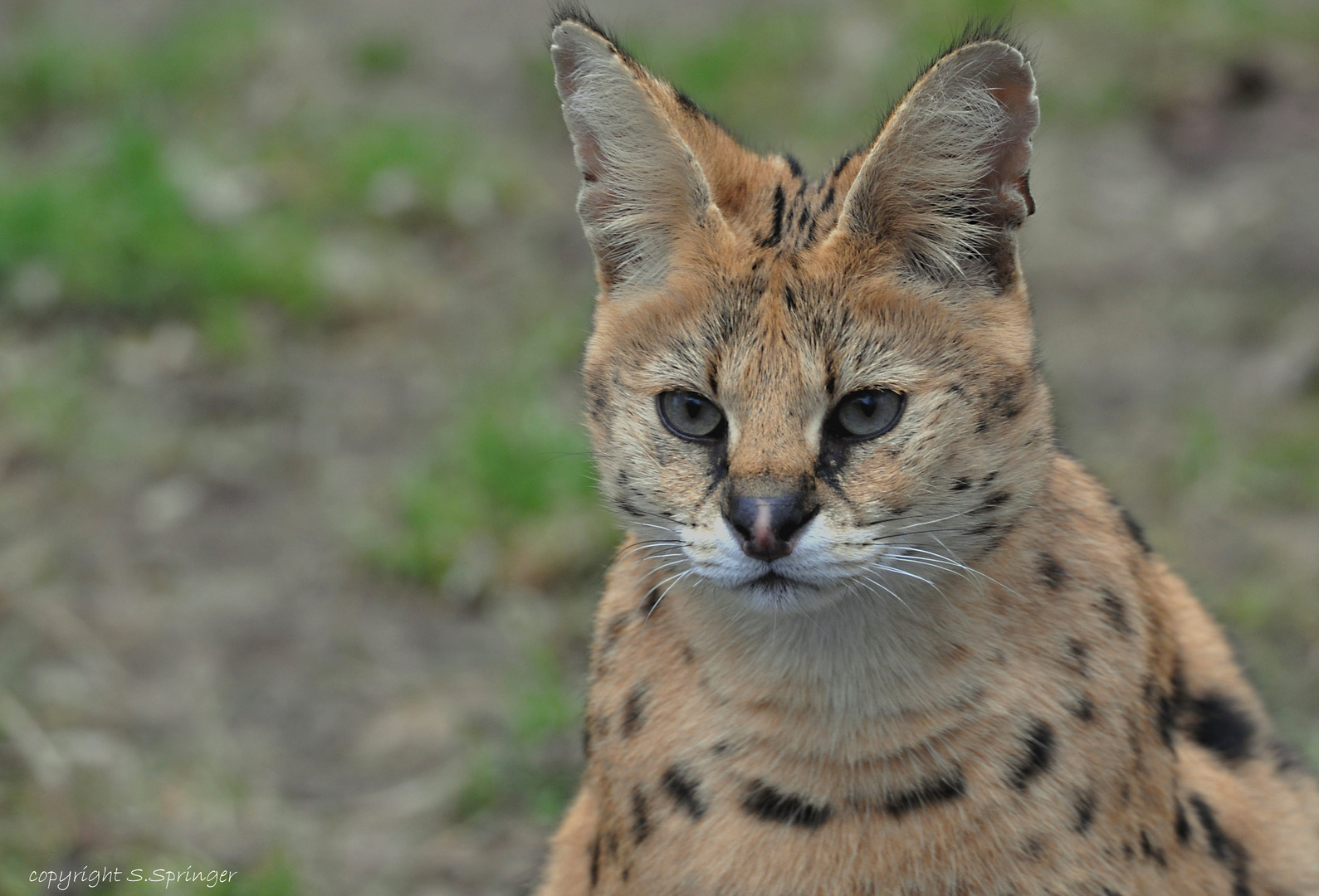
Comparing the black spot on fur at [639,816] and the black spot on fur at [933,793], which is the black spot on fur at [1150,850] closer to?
the black spot on fur at [933,793]

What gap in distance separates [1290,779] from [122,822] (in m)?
3.11

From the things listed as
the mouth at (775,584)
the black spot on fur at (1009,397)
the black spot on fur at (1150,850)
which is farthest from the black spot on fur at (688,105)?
the black spot on fur at (1150,850)

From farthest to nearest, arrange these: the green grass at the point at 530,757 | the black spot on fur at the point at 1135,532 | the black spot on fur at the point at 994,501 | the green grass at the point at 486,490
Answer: the green grass at the point at 486,490, the green grass at the point at 530,757, the black spot on fur at the point at 1135,532, the black spot on fur at the point at 994,501

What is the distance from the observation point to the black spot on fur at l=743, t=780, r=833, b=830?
8.89ft

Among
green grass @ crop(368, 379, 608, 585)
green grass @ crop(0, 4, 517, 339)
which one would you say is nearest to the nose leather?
green grass @ crop(368, 379, 608, 585)

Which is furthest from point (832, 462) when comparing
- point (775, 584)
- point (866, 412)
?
point (775, 584)

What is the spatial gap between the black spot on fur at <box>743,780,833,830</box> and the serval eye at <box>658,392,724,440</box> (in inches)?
27.3

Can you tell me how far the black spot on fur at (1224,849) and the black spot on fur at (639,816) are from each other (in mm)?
1156

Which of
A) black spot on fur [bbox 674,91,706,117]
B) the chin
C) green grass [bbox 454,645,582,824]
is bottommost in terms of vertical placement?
green grass [bbox 454,645,582,824]

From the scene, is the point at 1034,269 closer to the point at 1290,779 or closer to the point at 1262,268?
the point at 1262,268

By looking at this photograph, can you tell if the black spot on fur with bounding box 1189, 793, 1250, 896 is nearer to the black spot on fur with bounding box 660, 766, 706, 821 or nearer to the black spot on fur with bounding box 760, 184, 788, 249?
the black spot on fur with bounding box 660, 766, 706, 821

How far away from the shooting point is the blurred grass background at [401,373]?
434cm

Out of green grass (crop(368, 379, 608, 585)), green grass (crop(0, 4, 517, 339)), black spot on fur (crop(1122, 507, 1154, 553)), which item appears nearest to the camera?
black spot on fur (crop(1122, 507, 1154, 553))

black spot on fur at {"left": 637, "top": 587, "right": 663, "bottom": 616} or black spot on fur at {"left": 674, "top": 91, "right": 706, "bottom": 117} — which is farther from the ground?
black spot on fur at {"left": 674, "top": 91, "right": 706, "bottom": 117}
